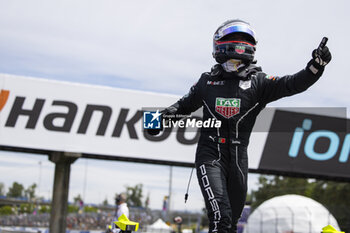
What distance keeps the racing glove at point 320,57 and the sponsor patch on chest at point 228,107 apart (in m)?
0.69

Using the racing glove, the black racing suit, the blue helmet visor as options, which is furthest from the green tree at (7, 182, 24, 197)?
the racing glove

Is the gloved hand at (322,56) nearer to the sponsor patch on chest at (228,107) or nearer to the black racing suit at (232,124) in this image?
the black racing suit at (232,124)

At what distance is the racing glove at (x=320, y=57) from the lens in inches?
141

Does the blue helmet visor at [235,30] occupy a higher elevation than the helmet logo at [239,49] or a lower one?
higher

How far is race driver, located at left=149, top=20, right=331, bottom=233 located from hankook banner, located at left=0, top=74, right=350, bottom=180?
12731 millimetres

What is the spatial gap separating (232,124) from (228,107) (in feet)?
0.48

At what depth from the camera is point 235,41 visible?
4098mm

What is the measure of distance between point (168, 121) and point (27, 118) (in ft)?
46.0

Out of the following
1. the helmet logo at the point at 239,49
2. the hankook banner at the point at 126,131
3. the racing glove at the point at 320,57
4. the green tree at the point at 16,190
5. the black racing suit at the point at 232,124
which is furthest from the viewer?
the green tree at the point at 16,190

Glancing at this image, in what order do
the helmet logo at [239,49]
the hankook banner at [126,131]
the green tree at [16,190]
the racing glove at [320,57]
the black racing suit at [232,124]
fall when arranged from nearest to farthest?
the racing glove at [320,57], the black racing suit at [232,124], the helmet logo at [239,49], the hankook banner at [126,131], the green tree at [16,190]

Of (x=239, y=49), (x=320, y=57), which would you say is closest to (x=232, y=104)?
(x=239, y=49)

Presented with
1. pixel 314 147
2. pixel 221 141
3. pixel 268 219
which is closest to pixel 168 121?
pixel 221 141

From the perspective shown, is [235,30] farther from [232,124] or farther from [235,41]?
[232,124]

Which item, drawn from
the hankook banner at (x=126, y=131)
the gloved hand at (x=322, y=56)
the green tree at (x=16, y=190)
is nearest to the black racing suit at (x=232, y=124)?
the gloved hand at (x=322, y=56)
